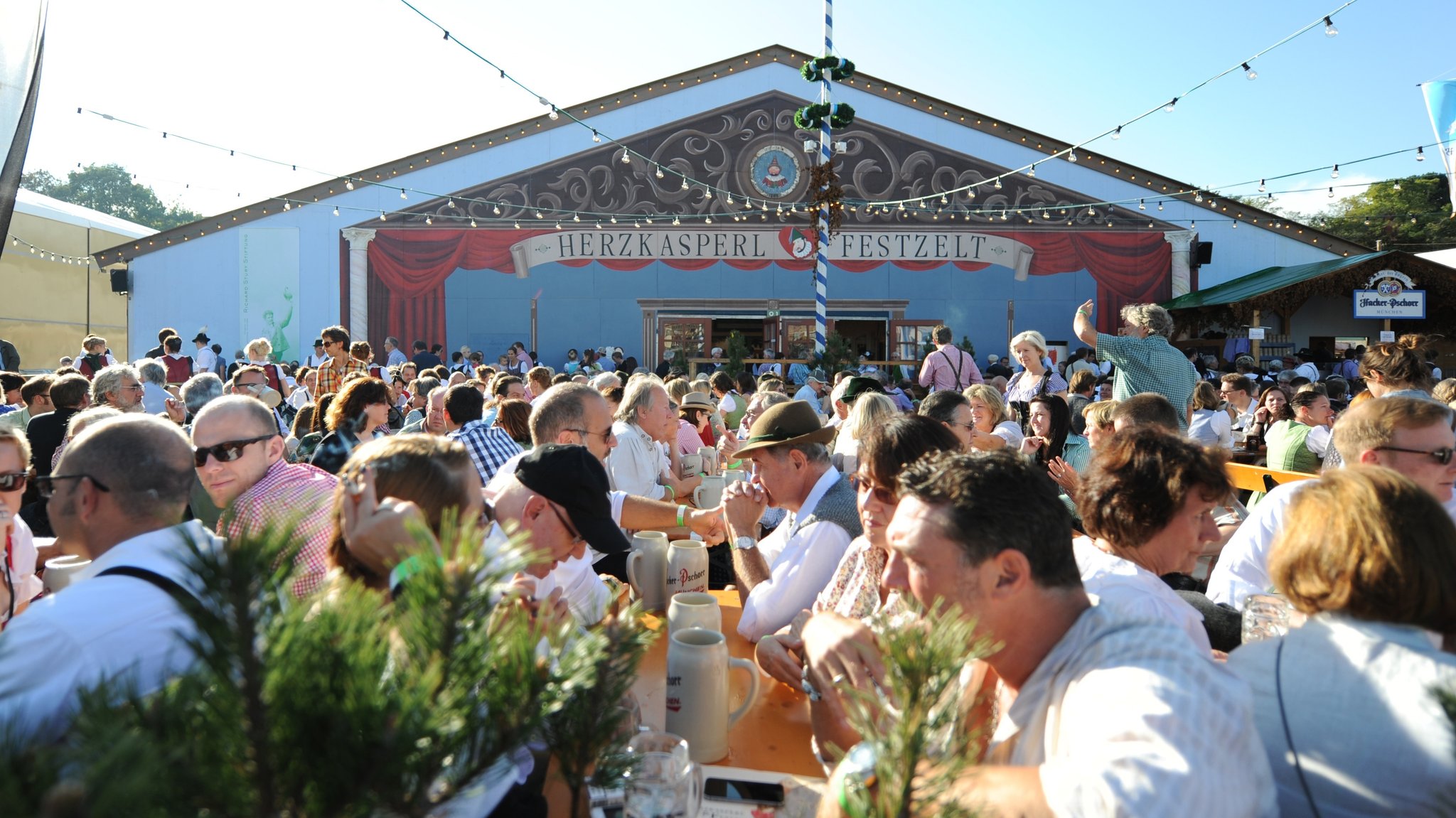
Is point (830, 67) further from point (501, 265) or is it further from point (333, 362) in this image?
point (501, 265)

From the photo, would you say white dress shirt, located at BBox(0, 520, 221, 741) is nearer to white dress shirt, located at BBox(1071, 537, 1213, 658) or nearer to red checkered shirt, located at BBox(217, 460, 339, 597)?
red checkered shirt, located at BBox(217, 460, 339, 597)

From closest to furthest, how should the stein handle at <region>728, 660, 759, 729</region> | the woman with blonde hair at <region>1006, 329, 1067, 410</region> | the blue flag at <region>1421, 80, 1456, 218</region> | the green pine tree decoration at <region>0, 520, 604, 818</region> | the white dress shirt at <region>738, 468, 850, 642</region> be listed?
the green pine tree decoration at <region>0, 520, 604, 818</region>
the stein handle at <region>728, 660, 759, 729</region>
the white dress shirt at <region>738, 468, 850, 642</region>
the woman with blonde hair at <region>1006, 329, 1067, 410</region>
the blue flag at <region>1421, 80, 1456, 218</region>

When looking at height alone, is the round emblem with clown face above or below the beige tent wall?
above

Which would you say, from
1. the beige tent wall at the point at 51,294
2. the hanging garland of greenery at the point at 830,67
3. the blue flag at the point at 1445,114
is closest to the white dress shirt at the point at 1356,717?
the hanging garland of greenery at the point at 830,67

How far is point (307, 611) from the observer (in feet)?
2.13

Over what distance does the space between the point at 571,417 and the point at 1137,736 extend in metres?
2.82

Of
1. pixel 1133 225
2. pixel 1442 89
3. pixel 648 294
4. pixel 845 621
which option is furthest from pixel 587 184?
pixel 845 621

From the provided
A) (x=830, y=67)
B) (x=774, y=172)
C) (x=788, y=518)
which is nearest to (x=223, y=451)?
(x=788, y=518)

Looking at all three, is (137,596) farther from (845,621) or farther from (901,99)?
(901,99)

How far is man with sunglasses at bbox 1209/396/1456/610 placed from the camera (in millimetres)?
2553

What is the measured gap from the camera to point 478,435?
4156 mm

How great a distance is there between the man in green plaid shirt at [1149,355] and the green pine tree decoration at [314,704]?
5163 millimetres

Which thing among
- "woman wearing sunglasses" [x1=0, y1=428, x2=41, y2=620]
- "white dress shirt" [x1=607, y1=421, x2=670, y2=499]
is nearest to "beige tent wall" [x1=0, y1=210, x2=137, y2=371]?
"white dress shirt" [x1=607, y1=421, x2=670, y2=499]

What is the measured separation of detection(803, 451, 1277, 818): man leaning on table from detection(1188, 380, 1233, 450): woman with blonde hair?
220 inches
